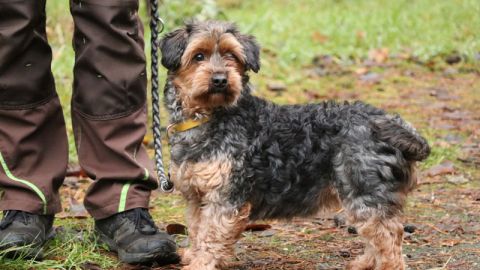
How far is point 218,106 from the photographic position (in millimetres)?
4496

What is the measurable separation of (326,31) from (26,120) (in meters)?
8.00

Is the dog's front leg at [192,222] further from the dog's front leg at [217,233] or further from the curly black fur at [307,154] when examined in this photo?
the curly black fur at [307,154]

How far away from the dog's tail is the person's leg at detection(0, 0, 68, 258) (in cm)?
200

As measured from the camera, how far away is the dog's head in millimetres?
4422

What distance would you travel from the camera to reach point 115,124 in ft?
15.3

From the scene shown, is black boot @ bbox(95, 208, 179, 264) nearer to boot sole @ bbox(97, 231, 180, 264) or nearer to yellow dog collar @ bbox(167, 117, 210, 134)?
boot sole @ bbox(97, 231, 180, 264)

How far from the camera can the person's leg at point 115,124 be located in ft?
14.8

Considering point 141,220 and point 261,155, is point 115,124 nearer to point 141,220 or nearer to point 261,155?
point 141,220

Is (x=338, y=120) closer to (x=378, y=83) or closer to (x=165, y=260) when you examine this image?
(x=165, y=260)

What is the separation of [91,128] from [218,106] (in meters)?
0.80

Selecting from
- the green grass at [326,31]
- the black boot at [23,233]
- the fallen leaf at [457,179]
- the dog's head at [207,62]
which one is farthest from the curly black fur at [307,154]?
the green grass at [326,31]

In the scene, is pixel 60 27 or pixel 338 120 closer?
pixel 338 120

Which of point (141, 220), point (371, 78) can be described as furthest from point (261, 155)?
point (371, 78)

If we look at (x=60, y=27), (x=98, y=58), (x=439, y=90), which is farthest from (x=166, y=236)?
(x=60, y=27)
